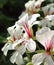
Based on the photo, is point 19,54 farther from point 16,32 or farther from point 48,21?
point 48,21

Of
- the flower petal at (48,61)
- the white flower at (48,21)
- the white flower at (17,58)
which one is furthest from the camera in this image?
the white flower at (48,21)

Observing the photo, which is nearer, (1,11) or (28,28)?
(28,28)

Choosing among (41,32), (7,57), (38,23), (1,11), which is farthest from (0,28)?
(1,11)

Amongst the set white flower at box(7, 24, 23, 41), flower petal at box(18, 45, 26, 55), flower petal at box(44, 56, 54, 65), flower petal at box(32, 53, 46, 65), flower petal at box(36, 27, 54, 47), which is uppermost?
white flower at box(7, 24, 23, 41)

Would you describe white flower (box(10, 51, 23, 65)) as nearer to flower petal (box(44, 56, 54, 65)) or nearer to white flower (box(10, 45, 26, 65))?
white flower (box(10, 45, 26, 65))

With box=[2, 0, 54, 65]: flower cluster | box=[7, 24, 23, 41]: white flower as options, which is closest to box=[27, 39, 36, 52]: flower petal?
box=[2, 0, 54, 65]: flower cluster

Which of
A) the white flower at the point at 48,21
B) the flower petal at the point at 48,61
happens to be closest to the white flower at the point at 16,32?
the white flower at the point at 48,21

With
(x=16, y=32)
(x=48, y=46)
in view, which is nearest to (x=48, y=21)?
(x=16, y=32)

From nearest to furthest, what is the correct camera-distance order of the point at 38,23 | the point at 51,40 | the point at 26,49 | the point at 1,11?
the point at 51,40, the point at 26,49, the point at 38,23, the point at 1,11

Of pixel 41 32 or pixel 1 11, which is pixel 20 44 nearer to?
pixel 41 32

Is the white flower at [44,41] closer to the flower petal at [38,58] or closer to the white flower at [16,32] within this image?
the flower petal at [38,58]

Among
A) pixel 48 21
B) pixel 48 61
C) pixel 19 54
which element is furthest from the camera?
pixel 48 21
